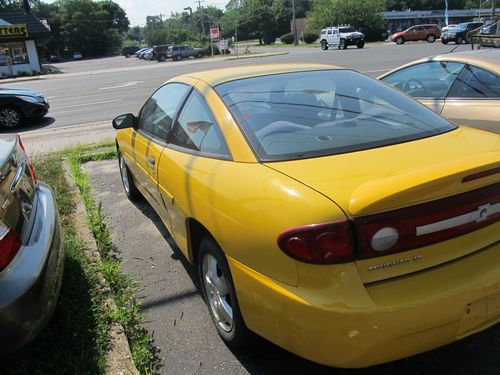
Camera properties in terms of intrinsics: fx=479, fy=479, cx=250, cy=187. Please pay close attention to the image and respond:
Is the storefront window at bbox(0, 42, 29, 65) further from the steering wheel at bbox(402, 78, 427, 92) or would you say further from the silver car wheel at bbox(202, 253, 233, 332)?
the silver car wheel at bbox(202, 253, 233, 332)

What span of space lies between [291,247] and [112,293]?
6.05 ft

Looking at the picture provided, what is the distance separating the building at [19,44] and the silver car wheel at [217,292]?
40.8m

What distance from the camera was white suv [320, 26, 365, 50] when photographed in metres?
45.0

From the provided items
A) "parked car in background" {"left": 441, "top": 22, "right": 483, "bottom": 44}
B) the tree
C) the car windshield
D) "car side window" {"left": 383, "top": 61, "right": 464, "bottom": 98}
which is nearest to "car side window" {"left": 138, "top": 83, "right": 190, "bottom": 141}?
the car windshield

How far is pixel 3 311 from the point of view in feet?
7.43

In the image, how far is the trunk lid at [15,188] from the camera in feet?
8.44

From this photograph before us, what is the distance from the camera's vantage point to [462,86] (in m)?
4.87

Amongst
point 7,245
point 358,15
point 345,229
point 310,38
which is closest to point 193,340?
point 7,245

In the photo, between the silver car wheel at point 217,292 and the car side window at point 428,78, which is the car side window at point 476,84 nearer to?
the car side window at point 428,78

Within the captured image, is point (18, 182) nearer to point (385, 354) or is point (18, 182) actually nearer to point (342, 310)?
point (342, 310)

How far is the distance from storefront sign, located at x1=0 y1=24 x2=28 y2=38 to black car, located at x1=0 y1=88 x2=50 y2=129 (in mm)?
29854

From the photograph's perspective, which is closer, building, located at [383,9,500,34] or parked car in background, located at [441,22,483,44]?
parked car in background, located at [441,22,483,44]

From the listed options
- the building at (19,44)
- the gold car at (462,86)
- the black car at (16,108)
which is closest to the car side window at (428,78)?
the gold car at (462,86)

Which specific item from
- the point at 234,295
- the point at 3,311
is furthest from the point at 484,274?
the point at 3,311
